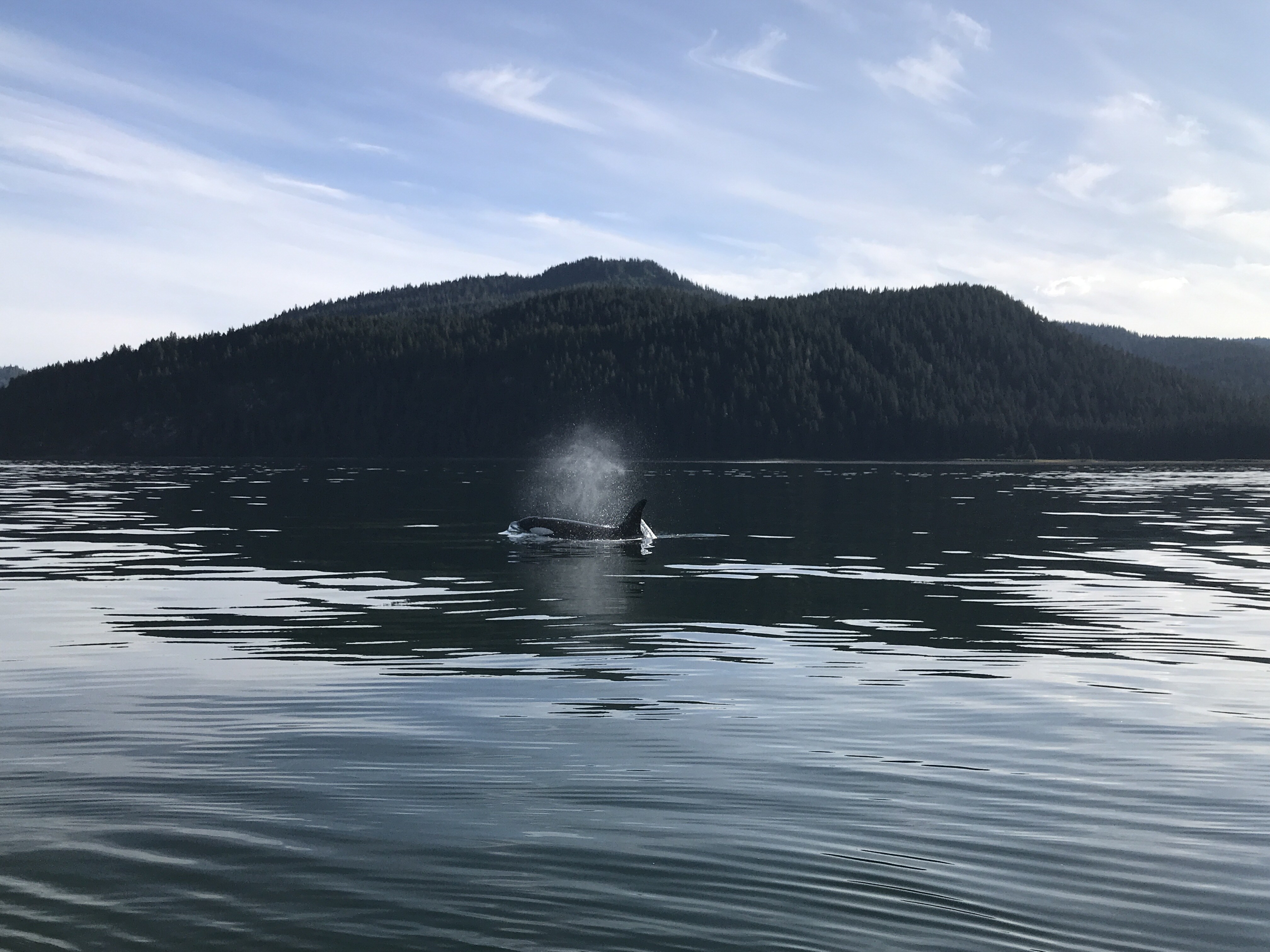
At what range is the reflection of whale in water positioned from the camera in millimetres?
54062

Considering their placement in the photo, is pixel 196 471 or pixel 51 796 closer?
pixel 51 796

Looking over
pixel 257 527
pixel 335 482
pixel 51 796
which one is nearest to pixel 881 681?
pixel 51 796

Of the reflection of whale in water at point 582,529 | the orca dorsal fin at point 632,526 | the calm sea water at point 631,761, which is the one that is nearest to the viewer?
the calm sea water at point 631,761

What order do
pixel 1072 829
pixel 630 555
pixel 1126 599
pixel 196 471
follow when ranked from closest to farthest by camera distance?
pixel 1072 829 → pixel 1126 599 → pixel 630 555 → pixel 196 471

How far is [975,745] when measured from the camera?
53.5 ft

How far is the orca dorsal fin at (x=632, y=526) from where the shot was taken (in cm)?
5441

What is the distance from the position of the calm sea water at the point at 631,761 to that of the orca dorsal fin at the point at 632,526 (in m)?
15.4

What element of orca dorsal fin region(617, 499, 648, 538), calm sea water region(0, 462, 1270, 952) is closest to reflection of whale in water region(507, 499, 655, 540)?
orca dorsal fin region(617, 499, 648, 538)

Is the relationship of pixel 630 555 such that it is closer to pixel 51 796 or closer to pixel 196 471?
pixel 51 796

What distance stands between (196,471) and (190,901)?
16200 cm

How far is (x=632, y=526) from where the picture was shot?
2152 inches

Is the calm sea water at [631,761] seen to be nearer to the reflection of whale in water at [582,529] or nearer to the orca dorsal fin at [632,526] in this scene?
the reflection of whale in water at [582,529]

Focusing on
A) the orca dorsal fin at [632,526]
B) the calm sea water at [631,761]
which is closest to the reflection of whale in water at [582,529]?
the orca dorsal fin at [632,526]

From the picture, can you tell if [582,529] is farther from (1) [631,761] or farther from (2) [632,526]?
(1) [631,761]
